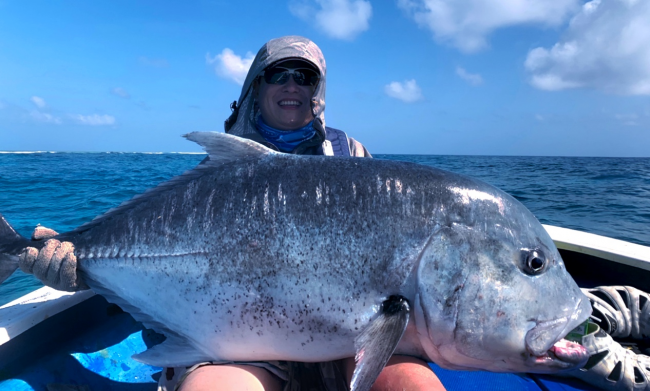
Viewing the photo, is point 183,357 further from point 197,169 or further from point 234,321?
point 197,169

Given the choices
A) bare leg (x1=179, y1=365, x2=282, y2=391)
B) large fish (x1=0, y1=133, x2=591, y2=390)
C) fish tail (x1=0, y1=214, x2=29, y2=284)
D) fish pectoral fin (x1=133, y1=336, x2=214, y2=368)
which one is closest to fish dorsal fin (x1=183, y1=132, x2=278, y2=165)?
large fish (x1=0, y1=133, x2=591, y2=390)

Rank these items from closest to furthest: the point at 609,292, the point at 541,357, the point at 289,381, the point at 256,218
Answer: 1. the point at 541,357
2. the point at 256,218
3. the point at 289,381
4. the point at 609,292

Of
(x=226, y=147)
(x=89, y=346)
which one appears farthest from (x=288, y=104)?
(x=89, y=346)

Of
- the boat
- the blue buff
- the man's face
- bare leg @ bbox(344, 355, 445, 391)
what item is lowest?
the boat

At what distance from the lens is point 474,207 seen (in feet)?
6.62

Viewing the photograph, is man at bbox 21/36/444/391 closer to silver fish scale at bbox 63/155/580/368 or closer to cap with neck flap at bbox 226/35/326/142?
cap with neck flap at bbox 226/35/326/142

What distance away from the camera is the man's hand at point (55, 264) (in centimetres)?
235

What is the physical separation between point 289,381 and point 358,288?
919 mm

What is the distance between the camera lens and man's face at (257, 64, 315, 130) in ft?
10.9

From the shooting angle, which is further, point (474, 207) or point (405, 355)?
point (405, 355)

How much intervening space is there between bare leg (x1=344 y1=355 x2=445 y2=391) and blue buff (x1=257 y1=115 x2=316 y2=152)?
1857 millimetres

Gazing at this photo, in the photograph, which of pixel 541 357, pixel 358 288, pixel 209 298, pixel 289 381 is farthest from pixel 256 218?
pixel 541 357

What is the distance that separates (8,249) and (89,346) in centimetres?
125

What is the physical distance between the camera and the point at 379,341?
72.3 inches
